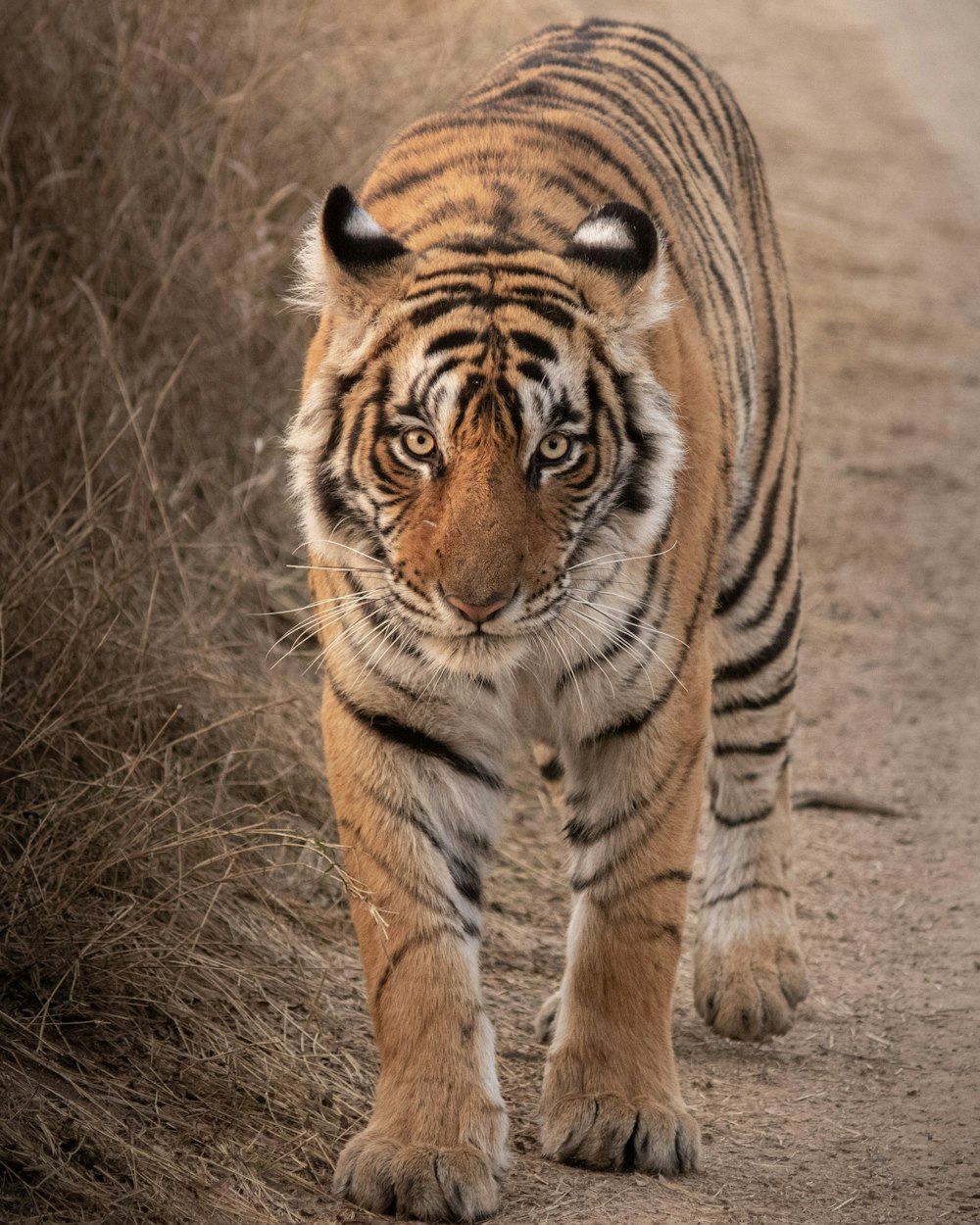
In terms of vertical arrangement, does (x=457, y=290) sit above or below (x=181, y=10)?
below

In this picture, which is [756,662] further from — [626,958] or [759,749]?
[626,958]

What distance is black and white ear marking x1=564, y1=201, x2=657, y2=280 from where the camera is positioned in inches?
107

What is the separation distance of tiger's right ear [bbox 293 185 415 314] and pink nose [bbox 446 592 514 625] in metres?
0.54

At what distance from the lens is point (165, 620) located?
3.96m

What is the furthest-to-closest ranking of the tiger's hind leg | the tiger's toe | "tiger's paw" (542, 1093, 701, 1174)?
the tiger's hind leg → the tiger's toe → "tiger's paw" (542, 1093, 701, 1174)

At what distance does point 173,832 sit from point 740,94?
34.8 ft

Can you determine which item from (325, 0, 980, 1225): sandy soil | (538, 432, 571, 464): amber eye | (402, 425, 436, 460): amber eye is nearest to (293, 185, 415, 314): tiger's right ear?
(402, 425, 436, 460): amber eye

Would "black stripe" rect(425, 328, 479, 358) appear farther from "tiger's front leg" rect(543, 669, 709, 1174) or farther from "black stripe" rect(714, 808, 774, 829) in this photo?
"black stripe" rect(714, 808, 774, 829)

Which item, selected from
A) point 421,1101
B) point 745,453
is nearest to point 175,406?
point 745,453

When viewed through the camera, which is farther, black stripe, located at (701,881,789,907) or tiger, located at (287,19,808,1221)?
black stripe, located at (701,881,789,907)

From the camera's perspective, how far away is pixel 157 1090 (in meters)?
2.75

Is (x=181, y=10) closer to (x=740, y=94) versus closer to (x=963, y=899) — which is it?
(x=963, y=899)

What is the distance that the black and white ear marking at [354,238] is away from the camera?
2674 millimetres

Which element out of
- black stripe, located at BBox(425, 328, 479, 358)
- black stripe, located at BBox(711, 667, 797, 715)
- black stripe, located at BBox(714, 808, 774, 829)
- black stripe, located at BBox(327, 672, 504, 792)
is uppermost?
black stripe, located at BBox(425, 328, 479, 358)
